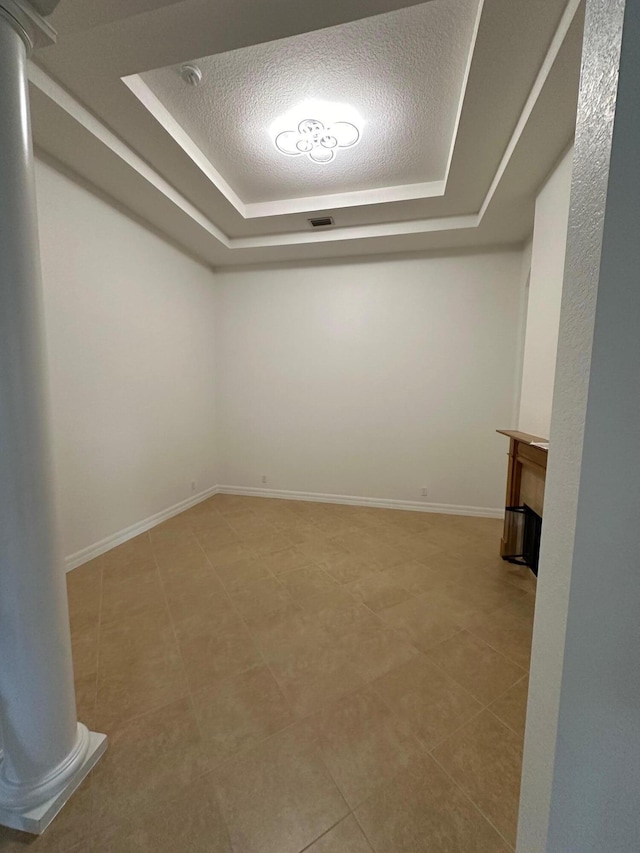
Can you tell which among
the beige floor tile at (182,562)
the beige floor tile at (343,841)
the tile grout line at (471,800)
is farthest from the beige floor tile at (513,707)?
the beige floor tile at (182,562)

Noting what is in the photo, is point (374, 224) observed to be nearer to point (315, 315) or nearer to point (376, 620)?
point (315, 315)

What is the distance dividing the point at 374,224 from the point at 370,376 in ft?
5.21

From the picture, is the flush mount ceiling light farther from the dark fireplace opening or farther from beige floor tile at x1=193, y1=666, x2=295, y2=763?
beige floor tile at x1=193, y1=666, x2=295, y2=763

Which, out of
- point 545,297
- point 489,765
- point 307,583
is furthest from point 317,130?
point 489,765

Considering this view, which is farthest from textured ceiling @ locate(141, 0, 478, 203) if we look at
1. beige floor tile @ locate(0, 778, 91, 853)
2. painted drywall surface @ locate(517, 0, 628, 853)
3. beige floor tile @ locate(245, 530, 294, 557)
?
beige floor tile @ locate(0, 778, 91, 853)

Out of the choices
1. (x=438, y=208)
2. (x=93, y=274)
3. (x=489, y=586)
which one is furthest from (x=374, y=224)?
(x=489, y=586)

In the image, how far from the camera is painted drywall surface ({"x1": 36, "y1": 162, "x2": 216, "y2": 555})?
2.44m

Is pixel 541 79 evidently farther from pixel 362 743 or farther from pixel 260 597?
pixel 260 597

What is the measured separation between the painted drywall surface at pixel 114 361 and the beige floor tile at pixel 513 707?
248 centimetres

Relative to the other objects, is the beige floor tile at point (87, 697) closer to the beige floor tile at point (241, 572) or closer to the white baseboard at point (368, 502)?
the beige floor tile at point (241, 572)

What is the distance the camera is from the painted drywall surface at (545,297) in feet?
6.95

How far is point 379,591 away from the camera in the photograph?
2303mm

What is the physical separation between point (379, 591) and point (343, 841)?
135 centimetres

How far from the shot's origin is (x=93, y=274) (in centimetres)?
267
